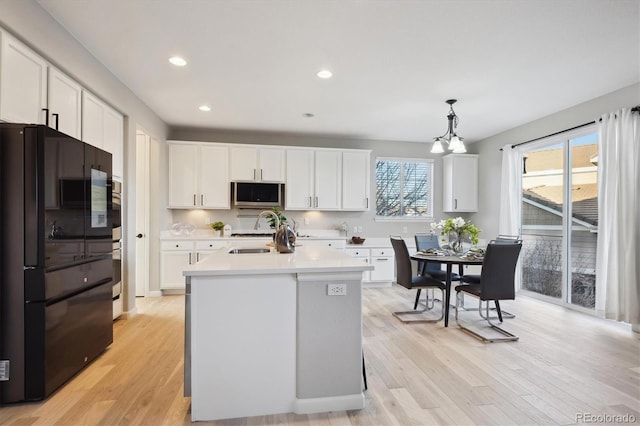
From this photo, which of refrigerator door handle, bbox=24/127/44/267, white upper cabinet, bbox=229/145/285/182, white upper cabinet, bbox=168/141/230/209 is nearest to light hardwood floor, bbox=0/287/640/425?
refrigerator door handle, bbox=24/127/44/267

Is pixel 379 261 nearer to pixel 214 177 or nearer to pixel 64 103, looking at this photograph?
pixel 214 177

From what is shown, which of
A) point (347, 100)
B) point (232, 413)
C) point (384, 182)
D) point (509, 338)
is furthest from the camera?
point (384, 182)

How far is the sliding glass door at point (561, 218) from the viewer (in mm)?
4082

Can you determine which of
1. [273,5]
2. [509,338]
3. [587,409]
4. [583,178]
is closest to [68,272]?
[273,5]

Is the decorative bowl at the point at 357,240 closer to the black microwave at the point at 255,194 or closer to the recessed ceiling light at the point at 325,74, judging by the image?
the black microwave at the point at 255,194

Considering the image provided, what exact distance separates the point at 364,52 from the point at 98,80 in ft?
8.07

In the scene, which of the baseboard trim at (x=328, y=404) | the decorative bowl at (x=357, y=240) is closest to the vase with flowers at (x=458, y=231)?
the decorative bowl at (x=357, y=240)

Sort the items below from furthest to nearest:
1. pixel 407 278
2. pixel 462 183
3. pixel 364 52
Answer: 1. pixel 462 183
2. pixel 407 278
3. pixel 364 52

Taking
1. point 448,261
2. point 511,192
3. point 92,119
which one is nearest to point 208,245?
point 92,119

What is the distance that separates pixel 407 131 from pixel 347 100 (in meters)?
1.81

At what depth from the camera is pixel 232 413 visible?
1895 millimetres

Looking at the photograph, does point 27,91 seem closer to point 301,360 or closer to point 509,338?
point 301,360

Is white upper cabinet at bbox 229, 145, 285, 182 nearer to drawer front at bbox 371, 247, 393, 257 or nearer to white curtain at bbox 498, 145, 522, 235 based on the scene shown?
drawer front at bbox 371, 247, 393, 257

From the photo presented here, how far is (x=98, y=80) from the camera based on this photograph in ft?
9.83
